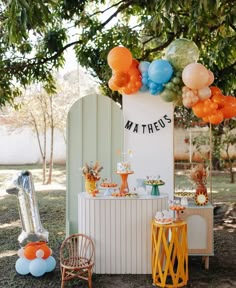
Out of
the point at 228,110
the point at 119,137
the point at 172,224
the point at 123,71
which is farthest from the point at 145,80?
the point at 172,224

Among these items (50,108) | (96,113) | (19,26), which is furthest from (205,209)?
(50,108)

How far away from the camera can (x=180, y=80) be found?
13.4ft

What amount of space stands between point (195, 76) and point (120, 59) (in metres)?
0.79

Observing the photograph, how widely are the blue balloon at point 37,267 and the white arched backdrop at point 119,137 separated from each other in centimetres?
87

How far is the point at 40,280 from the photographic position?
3.79 meters

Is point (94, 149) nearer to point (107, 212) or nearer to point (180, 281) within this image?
point (107, 212)

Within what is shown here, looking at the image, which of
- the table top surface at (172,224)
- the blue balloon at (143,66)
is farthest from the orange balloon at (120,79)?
the table top surface at (172,224)

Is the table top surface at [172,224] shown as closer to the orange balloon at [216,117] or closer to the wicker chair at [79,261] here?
the wicker chair at [79,261]

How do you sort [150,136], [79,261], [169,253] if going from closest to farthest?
[169,253]
[79,261]
[150,136]

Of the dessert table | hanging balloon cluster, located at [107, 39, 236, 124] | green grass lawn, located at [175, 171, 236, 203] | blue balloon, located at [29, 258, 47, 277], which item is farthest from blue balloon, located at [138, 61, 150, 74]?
green grass lawn, located at [175, 171, 236, 203]

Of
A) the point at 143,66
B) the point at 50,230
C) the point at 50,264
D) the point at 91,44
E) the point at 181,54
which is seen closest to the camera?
the point at 50,264

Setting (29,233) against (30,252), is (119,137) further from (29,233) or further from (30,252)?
(30,252)

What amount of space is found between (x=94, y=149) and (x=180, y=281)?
180cm

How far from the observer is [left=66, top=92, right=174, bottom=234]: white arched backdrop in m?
4.50
